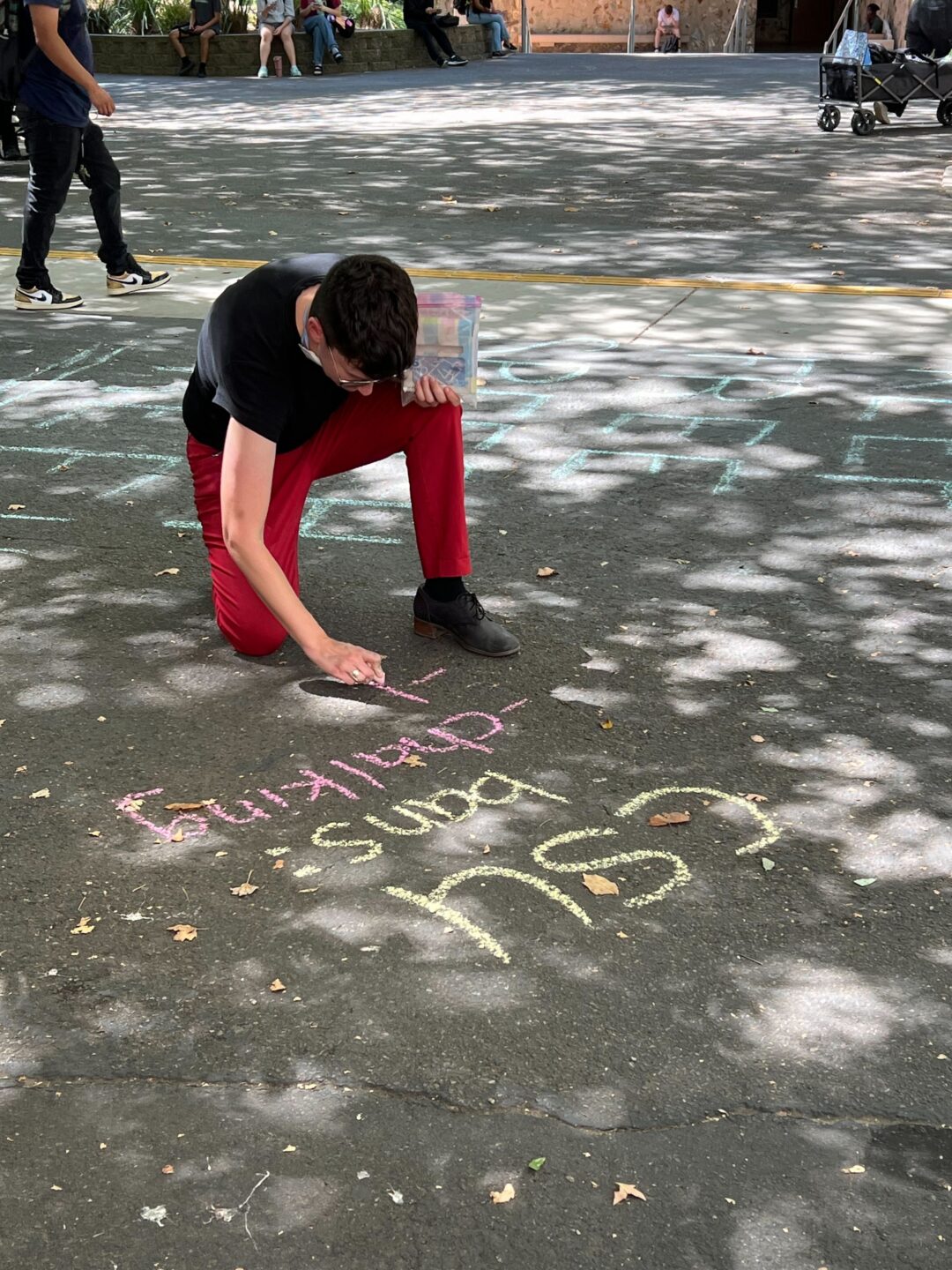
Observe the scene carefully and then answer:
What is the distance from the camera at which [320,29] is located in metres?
23.3

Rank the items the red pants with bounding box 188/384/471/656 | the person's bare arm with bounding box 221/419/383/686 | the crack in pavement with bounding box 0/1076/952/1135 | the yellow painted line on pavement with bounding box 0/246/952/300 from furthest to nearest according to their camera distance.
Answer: the yellow painted line on pavement with bounding box 0/246/952/300
the red pants with bounding box 188/384/471/656
the person's bare arm with bounding box 221/419/383/686
the crack in pavement with bounding box 0/1076/952/1135

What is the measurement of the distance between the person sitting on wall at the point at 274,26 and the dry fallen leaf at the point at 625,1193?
22.4 meters

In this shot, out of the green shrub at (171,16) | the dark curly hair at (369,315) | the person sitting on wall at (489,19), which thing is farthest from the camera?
the person sitting on wall at (489,19)

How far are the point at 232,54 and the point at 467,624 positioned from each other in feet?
71.7

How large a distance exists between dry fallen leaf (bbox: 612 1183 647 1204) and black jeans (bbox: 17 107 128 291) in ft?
21.6

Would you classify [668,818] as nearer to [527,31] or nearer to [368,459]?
[368,459]

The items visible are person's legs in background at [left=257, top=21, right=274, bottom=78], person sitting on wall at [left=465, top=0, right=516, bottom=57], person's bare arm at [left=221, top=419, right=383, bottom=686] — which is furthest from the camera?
person sitting on wall at [left=465, top=0, right=516, bottom=57]


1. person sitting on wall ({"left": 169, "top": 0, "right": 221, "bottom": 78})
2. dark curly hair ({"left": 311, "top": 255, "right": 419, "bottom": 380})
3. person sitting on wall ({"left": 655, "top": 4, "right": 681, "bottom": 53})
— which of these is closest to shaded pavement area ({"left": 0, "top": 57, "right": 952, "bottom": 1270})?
dark curly hair ({"left": 311, "top": 255, "right": 419, "bottom": 380})

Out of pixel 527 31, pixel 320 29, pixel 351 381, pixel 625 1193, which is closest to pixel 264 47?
pixel 320 29

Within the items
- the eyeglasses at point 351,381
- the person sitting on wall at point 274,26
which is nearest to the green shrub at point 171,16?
the person sitting on wall at point 274,26

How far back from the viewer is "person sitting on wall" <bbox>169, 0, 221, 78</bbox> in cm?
2323

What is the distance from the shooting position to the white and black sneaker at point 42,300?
8.22 meters

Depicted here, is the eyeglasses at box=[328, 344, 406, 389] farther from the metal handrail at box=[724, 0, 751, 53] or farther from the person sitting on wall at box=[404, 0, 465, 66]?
the metal handrail at box=[724, 0, 751, 53]

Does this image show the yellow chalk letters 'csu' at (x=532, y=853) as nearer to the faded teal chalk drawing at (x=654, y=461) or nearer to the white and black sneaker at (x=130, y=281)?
the faded teal chalk drawing at (x=654, y=461)
